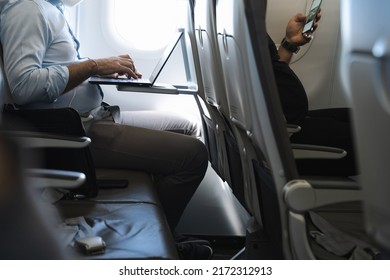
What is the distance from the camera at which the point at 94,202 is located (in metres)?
1.56

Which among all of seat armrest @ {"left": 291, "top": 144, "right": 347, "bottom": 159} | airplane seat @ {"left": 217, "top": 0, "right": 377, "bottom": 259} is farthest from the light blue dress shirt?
seat armrest @ {"left": 291, "top": 144, "right": 347, "bottom": 159}

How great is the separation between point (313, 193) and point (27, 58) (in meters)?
1.07

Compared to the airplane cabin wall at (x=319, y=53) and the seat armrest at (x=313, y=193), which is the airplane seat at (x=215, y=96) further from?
the airplane cabin wall at (x=319, y=53)

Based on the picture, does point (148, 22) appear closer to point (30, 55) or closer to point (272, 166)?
point (30, 55)

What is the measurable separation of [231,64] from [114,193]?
613 millimetres

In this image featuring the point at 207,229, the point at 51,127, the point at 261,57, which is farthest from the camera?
the point at 207,229

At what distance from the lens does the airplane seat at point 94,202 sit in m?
1.21

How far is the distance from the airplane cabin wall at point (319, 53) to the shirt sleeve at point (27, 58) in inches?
55.5

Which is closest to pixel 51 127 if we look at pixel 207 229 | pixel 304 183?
pixel 304 183

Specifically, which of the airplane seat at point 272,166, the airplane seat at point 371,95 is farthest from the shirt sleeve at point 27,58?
the airplane seat at point 371,95

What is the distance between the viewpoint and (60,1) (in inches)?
79.7

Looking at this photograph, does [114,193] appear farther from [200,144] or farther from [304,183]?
[304,183]

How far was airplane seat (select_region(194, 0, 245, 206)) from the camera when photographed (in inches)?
60.6

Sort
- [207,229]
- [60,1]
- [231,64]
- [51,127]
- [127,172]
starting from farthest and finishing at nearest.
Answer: [207,229] → [60,1] → [127,172] → [51,127] → [231,64]
